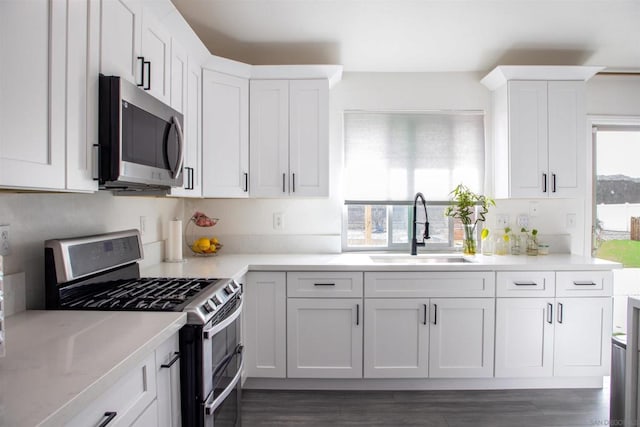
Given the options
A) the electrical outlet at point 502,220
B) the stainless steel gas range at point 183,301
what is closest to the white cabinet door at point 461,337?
the electrical outlet at point 502,220

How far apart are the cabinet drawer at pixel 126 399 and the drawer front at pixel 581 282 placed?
256 centimetres

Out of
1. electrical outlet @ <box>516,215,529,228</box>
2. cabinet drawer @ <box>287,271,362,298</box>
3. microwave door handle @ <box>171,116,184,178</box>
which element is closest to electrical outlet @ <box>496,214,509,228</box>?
electrical outlet @ <box>516,215,529,228</box>

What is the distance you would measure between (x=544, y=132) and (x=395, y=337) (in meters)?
1.87

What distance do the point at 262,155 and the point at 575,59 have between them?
254 cm


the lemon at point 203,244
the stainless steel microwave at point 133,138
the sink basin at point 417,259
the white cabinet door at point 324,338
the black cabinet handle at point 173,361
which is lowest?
the white cabinet door at point 324,338

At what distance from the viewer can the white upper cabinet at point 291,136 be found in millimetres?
2861

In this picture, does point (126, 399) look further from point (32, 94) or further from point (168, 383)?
point (32, 94)

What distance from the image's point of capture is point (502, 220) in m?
3.26

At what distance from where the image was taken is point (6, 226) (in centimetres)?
140

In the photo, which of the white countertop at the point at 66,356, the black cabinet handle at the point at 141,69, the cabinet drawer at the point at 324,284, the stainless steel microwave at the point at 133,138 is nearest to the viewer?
the white countertop at the point at 66,356

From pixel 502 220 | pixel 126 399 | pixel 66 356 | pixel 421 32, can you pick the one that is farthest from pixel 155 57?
pixel 502 220

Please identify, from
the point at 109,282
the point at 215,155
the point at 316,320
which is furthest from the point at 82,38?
the point at 316,320

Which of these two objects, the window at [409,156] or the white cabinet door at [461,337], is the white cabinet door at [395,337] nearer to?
the white cabinet door at [461,337]

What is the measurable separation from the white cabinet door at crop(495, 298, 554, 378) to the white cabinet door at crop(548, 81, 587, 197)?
90 cm
